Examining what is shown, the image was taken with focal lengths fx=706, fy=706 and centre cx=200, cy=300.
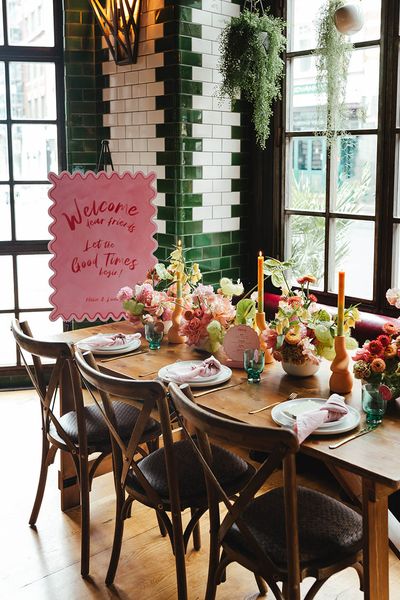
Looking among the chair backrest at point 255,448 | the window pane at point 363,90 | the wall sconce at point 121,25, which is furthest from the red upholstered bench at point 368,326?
the wall sconce at point 121,25

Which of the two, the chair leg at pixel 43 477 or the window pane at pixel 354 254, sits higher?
the window pane at pixel 354 254

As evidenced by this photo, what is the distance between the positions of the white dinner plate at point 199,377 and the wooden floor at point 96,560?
2.61 feet

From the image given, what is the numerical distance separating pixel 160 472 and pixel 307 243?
2.04 m

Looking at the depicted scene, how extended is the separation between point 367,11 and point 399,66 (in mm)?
357

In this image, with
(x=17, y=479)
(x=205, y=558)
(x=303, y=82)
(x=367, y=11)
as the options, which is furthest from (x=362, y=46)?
(x=17, y=479)

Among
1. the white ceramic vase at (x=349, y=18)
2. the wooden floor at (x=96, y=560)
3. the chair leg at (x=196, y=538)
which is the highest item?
the white ceramic vase at (x=349, y=18)

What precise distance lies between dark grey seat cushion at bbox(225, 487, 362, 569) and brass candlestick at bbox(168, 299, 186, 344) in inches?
41.6

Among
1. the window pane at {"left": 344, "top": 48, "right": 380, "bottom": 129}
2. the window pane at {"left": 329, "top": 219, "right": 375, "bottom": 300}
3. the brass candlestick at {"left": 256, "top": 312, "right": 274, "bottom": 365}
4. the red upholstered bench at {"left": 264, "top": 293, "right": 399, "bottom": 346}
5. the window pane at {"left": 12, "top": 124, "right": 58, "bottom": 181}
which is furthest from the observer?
the window pane at {"left": 12, "top": 124, "right": 58, "bottom": 181}

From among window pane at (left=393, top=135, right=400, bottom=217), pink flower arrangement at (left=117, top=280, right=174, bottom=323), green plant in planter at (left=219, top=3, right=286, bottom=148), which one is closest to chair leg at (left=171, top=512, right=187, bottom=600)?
pink flower arrangement at (left=117, top=280, right=174, bottom=323)

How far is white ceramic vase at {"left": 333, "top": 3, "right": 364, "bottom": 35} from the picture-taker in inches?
138

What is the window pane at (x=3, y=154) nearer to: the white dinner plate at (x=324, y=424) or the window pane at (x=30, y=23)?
the window pane at (x=30, y=23)

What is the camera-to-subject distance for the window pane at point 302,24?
3.98 meters

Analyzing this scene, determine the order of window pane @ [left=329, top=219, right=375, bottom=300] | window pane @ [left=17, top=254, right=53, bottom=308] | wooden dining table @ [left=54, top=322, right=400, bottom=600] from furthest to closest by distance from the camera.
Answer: window pane @ [left=17, top=254, right=53, bottom=308] < window pane @ [left=329, top=219, right=375, bottom=300] < wooden dining table @ [left=54, top=322, right=400, bottom=600]

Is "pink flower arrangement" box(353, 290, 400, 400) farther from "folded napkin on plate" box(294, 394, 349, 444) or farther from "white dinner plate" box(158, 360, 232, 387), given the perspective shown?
"white dinner plate" box(158, 360, 232, 387)
